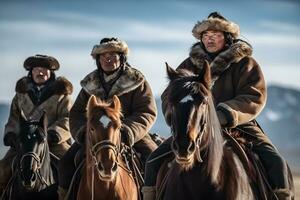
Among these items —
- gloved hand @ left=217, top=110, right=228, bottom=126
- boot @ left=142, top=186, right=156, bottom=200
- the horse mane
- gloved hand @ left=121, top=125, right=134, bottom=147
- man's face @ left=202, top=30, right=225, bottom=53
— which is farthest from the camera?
gloved hand @ left=121, top=125, right=134, bottom=147

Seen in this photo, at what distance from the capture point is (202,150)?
915 cm

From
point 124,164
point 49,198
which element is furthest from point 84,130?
point 49,198

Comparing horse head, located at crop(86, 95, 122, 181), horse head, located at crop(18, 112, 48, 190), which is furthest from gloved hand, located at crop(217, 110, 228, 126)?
horse head, located at crop(18, 112, 48, 190)

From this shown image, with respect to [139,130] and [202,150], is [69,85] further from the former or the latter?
[202,150]

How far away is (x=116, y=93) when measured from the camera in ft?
41.1

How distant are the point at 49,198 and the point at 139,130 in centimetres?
195

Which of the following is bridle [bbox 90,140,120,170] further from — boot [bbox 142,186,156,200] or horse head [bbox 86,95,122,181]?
boot [bbox 142,186,156,200]

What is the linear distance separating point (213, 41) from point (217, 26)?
20cm

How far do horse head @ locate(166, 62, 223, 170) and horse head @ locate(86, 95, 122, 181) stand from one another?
1.71m

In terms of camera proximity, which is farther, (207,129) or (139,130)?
(139,130)

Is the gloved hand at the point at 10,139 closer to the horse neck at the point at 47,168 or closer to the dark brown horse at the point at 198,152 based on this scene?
the horse neck at the point at 47,168

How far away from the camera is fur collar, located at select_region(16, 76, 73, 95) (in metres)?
14.3

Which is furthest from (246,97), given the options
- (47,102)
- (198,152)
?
(47,102)

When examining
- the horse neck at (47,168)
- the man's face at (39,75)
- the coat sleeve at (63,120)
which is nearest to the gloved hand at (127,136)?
the horse neck at (47,168)
